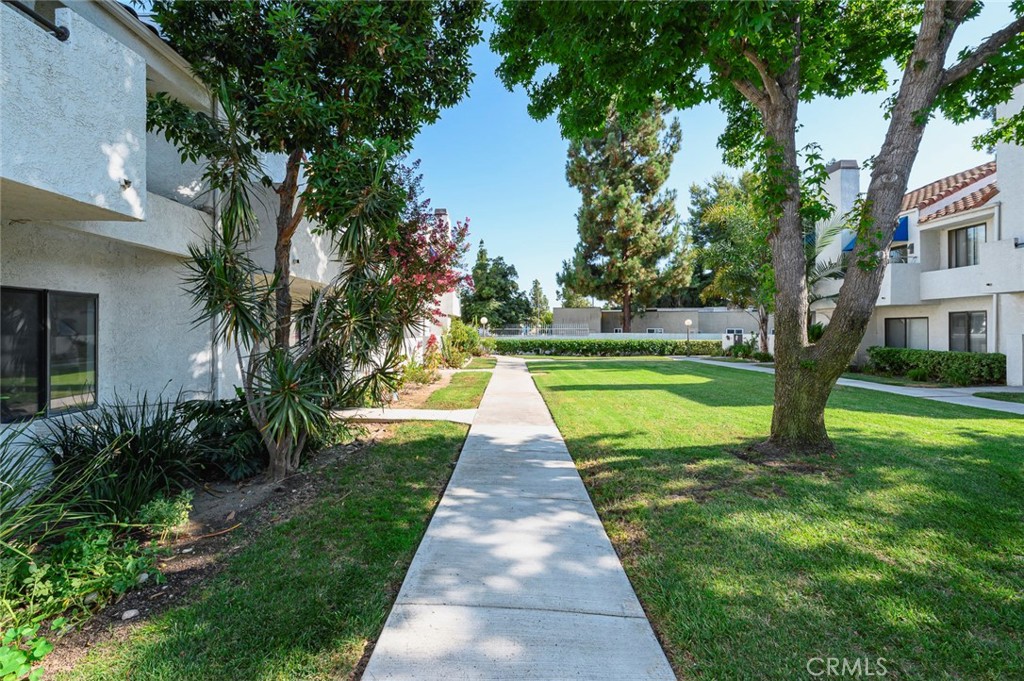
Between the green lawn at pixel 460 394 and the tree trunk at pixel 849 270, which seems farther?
the green lawn at pixel 460 394

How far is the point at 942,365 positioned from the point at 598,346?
18739mm

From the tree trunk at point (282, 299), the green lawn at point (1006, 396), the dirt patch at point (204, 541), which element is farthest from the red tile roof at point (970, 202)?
the dirt patch at point (204, 541)

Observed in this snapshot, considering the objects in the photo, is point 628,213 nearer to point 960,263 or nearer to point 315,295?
point 960,263

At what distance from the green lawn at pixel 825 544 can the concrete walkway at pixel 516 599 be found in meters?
0.26

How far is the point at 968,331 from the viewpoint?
1478 cm

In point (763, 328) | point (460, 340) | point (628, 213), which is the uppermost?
point (628, 213)

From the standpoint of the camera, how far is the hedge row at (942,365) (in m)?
13.3

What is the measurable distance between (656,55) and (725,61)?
113cm

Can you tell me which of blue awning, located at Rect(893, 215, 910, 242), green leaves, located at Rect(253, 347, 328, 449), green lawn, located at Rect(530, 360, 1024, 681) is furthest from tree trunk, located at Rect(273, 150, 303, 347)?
blue awning, located at Rect(893, 215, 910, 242)

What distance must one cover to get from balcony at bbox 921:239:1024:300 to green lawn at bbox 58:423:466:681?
56.2ft

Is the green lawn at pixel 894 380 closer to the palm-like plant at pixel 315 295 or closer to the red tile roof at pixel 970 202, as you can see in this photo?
the red tile roof at pixel 970 202

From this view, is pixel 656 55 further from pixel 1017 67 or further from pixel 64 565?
pixel 64 565

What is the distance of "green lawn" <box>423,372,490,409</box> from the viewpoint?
10312 mm

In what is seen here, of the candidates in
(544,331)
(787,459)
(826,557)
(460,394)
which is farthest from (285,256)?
(544,331)
